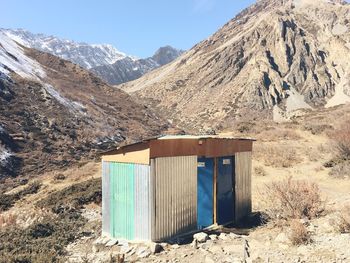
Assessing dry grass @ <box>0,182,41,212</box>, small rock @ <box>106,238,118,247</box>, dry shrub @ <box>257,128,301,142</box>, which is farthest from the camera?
dry shrub @ <box>257,128,301,142</box>

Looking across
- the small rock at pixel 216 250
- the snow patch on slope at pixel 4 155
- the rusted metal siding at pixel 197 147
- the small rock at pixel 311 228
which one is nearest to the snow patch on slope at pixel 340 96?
the snow patch on slope at pixel 4 155

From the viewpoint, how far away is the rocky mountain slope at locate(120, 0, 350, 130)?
276 feet

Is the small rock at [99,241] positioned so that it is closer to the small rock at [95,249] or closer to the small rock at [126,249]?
the small rock at [95,249]

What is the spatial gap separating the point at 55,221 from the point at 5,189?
10663 mm

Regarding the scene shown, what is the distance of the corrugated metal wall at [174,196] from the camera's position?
32.7 ft

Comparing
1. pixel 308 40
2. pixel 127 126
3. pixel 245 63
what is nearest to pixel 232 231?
pixel 127 126

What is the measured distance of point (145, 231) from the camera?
998 centimetres

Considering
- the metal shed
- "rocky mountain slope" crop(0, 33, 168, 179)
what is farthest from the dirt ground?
"rocky mountain slope" crop(0, 33, 168, 179)

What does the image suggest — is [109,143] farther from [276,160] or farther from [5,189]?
[276,160]

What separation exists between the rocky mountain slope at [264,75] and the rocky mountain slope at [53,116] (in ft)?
92.0

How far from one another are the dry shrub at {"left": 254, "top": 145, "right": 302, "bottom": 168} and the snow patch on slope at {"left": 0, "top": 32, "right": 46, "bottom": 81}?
28478mm

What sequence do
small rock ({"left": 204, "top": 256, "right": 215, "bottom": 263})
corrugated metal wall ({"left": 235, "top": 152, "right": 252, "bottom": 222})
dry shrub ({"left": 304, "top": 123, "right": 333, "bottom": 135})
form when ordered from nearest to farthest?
small rock ({"left": 204, "top": 256, "right": 215, "bottom": 263}) < corrugated metal wall ({"left": 235, "top": 152, "right": 252, "bottom": 222}) < dry shrub ({"left": 304, "top": 123, "right": 333, "bottom": 135})

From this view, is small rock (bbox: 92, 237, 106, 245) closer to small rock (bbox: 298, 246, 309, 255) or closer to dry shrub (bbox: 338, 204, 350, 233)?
small rock (bbox: 298, 246, 309, 255)

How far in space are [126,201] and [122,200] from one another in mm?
172
